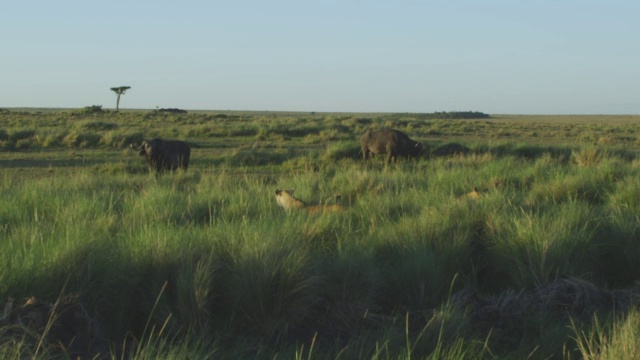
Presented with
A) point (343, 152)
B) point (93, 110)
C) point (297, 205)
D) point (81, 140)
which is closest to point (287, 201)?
point (297, 205)

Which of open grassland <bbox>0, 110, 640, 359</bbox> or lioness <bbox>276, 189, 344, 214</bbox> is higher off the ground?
lioness <bbox>276, 189, 344, 214</bbox>

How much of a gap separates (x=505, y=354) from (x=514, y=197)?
4.59 metres

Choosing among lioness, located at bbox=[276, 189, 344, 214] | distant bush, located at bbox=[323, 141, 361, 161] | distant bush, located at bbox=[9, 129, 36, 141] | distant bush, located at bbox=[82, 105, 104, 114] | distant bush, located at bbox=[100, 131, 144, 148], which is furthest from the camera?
distant bush, located at bbox=[82, 105, 104, 114]

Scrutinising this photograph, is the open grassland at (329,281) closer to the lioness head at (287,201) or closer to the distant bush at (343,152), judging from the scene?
the lioness head at (287,201)

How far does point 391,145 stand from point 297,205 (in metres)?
12.1

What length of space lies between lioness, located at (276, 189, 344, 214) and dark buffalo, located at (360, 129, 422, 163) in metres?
11.4

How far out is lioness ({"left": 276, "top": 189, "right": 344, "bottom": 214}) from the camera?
24.1 feet

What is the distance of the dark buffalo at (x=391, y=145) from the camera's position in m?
19.6

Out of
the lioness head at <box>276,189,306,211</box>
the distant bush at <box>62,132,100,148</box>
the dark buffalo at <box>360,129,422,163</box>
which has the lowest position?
the distant bush at <box>62,132,100,148</box>

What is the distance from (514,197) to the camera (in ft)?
27.5

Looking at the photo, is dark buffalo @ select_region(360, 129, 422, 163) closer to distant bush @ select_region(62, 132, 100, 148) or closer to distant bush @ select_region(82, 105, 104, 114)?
distant bush @ select_region(62, 132, 100, 148)

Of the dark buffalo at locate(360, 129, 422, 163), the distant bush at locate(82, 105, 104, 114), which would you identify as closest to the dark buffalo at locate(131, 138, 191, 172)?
the dark buffalo at locate(360, 129, 422, 163)

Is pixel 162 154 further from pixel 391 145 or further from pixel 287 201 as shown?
pixel 287 201

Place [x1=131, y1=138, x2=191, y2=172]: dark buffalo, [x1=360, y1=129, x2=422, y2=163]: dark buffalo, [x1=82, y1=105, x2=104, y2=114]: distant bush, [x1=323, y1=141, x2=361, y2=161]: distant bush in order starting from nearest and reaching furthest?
[x1=131, y1=138, x2=191, y2=172]: dark buffalo, [x1=360, y1=129, x2=422, y2=163]: dark buffalo, [x1=323, y1=141, x2=361, y2=161]: distant bush, [x1=82, y1=105, x2=104, y2=114]: distant bush
